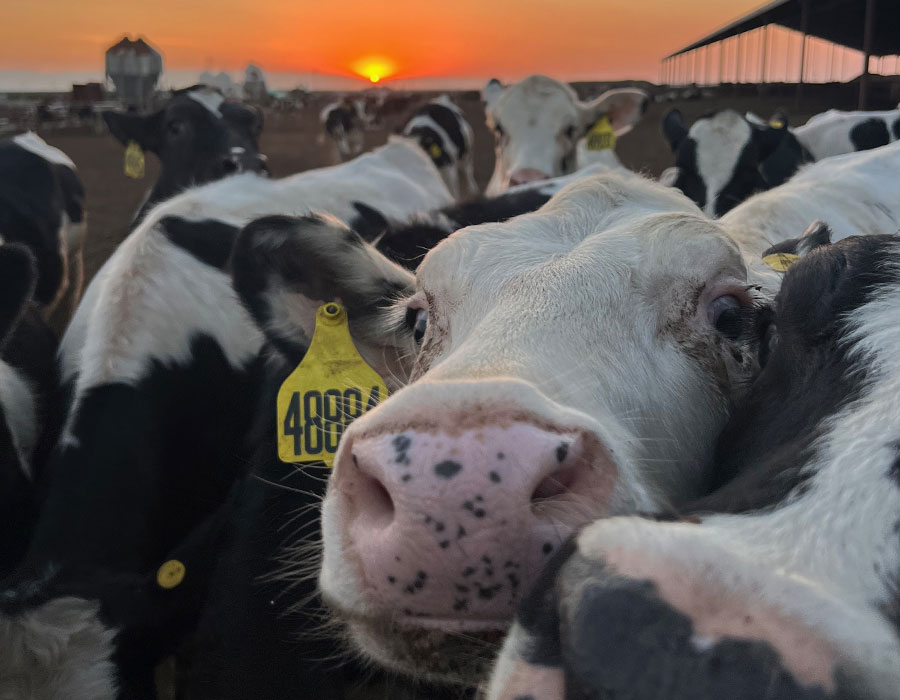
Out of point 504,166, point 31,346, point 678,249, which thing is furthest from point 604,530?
point 504,166

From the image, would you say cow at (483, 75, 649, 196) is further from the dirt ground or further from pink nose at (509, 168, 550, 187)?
the dirt ground

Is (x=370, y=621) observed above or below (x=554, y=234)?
below

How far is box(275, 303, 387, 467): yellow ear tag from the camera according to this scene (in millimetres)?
2105

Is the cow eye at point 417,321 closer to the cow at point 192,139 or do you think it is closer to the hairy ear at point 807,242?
the hairy ear at point 807,242

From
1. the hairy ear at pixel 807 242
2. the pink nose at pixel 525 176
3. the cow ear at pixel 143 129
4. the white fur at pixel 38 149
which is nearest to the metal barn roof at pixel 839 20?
the pink nose at pixel 525 176

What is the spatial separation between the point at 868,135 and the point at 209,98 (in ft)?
27.8

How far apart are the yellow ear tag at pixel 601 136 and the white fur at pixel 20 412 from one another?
6272mm

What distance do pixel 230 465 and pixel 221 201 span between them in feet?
5.39

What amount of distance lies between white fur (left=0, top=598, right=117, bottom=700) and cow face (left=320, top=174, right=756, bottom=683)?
1.36 m

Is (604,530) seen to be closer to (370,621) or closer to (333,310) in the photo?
(370,621)

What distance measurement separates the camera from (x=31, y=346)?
3428 millimetres

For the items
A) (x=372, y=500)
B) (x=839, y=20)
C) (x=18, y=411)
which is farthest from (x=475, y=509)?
(x=839, y=20)

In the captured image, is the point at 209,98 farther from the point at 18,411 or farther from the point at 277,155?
the point at 277,155

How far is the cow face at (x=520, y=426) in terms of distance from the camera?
102cm
